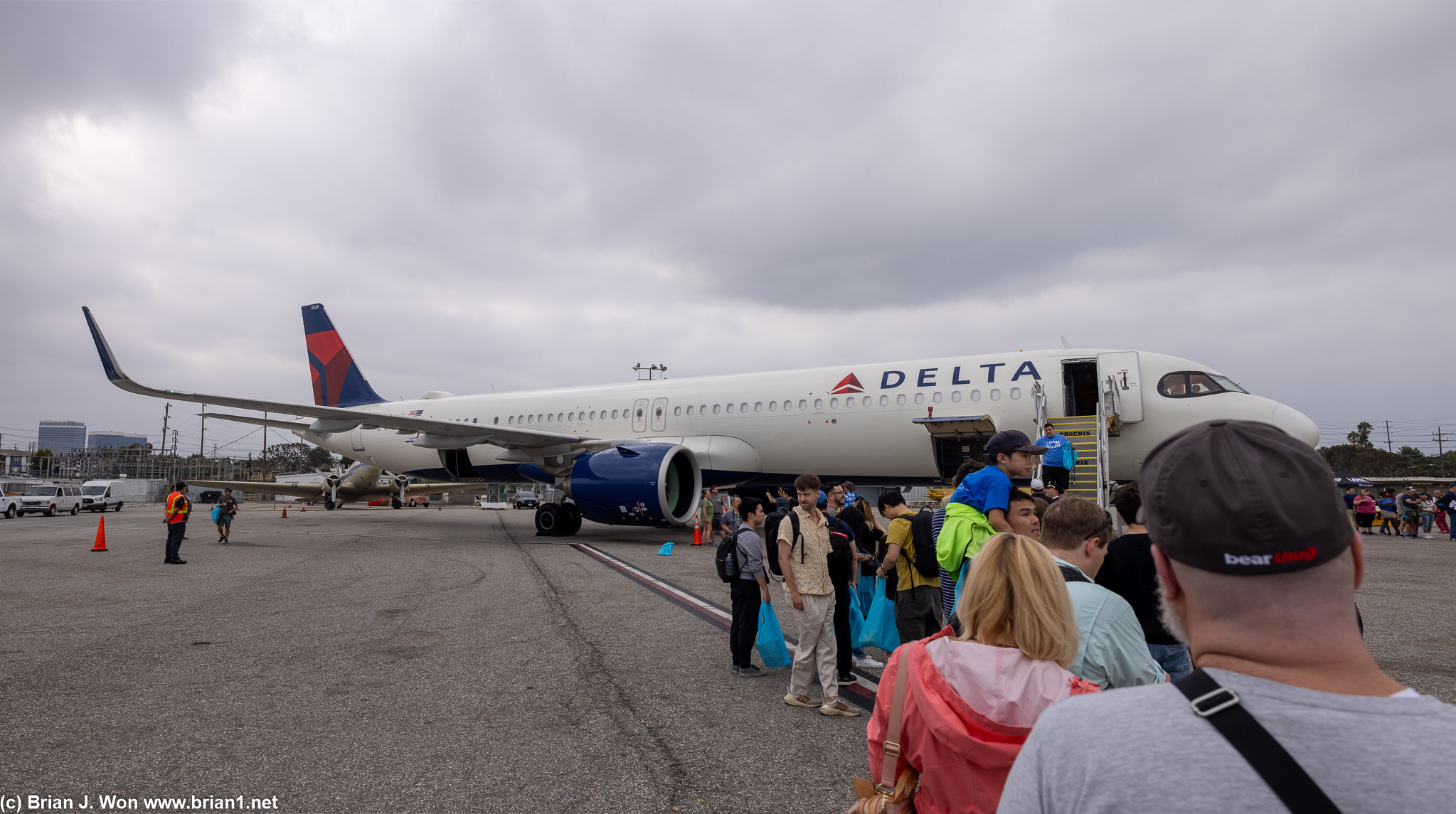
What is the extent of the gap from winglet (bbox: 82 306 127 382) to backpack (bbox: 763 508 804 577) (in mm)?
13076

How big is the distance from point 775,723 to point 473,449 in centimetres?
1558

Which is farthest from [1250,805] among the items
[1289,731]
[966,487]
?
[966,487]

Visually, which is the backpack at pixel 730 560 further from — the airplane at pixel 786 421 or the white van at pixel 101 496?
the white van at pixel 101 496

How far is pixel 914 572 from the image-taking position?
15.6 feet

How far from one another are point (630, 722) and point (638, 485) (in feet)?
30.4

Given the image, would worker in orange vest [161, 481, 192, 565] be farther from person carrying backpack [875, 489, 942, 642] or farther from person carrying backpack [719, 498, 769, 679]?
person carrying backpack [875, 489, 942, 642]

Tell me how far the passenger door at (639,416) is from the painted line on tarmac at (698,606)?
392 centimetres

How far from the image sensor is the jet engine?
13211 millimetres

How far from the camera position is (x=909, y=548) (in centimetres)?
478

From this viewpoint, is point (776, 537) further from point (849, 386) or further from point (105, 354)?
point (105, 354)

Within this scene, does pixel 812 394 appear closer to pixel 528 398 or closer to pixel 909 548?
pixel 528 398

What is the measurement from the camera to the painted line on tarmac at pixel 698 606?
4.69 meters

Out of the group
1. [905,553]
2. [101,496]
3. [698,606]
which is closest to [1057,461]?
[905,553]

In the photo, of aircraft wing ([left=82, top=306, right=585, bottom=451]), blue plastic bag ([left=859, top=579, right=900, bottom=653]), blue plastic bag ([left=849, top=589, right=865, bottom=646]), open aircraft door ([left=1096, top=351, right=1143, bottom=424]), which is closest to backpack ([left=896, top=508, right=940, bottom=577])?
blue plastic bag ([left=859, top=579, right=900, bottom=653])
